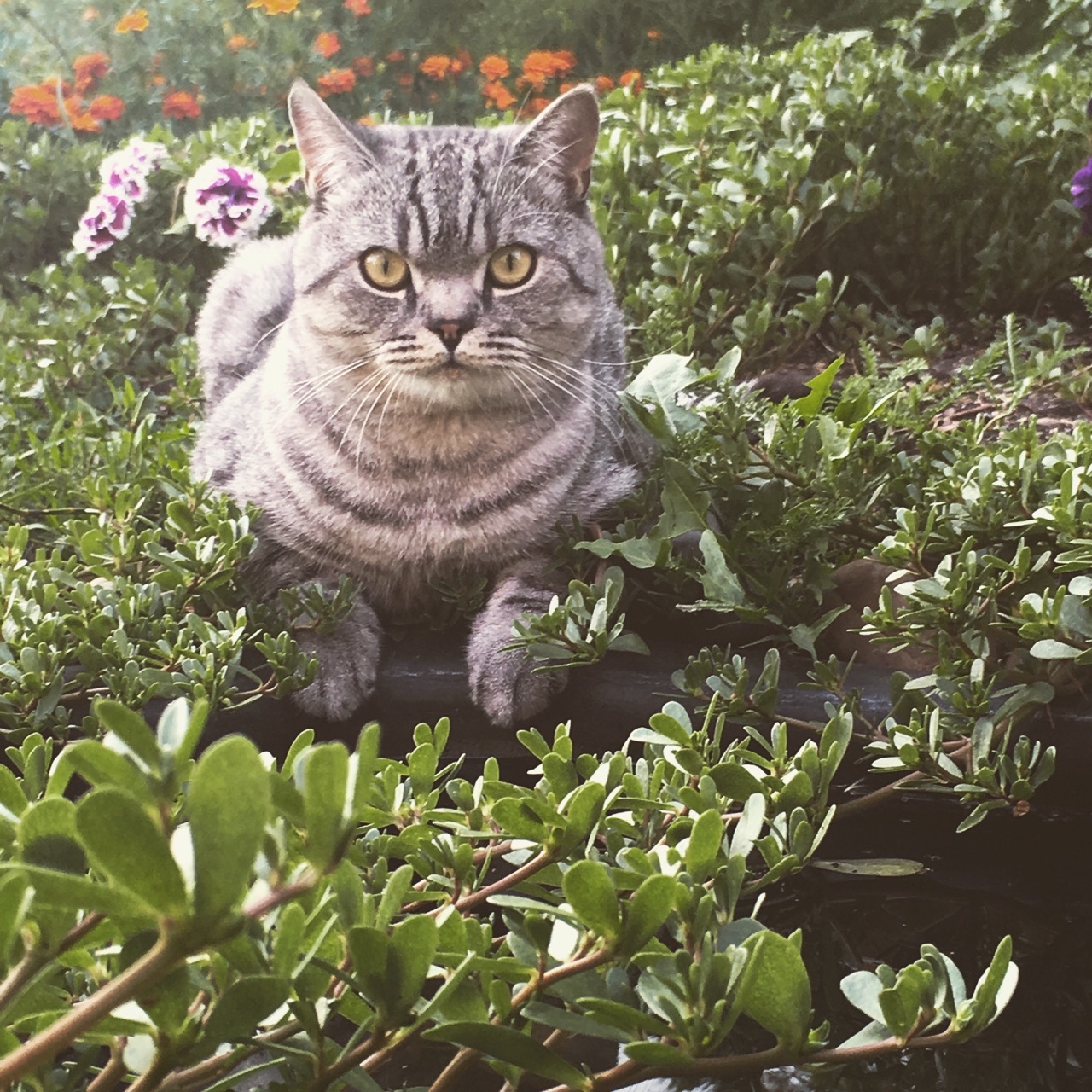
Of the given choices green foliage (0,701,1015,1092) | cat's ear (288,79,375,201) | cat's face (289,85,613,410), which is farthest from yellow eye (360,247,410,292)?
green foliage (0,701,1015,1092)

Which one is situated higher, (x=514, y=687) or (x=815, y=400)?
(x=815, y=400)

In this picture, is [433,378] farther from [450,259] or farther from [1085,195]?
[1085,195]

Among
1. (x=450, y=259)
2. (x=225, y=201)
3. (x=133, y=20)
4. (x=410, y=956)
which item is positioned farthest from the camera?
(x=133, y=20)

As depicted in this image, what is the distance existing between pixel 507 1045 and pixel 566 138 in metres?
1.07

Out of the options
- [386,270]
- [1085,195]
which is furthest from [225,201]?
[1085,195]

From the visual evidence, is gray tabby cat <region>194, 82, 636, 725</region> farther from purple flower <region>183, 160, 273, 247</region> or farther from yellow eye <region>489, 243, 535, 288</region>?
purple flower <region>183, 160, 273, 247</region>

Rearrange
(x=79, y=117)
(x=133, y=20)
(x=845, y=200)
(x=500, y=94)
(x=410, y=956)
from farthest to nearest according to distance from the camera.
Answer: (x=79, y=117) → (x=500, y=94) → (x=133, y=20) → (x=845, y=200) → (x=410, y=956)

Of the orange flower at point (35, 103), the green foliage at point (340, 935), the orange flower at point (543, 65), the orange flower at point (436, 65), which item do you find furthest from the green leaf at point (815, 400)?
the orange flower at point (35, 103)

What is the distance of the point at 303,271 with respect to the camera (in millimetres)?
1239

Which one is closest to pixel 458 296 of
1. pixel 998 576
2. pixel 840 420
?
pixel 840 420

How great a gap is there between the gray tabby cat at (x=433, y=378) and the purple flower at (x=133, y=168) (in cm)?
105

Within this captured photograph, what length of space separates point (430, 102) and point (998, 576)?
210cm

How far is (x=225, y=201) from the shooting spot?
1.99 m

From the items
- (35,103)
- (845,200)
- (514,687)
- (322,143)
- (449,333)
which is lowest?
(514,687)
